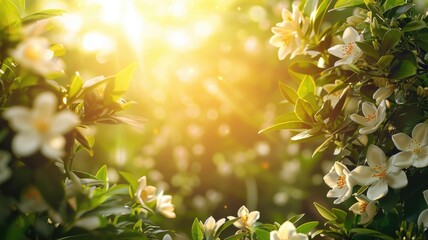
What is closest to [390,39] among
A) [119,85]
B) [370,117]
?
[370,117]

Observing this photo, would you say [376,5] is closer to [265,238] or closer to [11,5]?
[265,238]

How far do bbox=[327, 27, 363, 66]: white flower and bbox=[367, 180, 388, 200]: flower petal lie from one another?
34 centimetres

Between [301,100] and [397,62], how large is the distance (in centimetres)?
28

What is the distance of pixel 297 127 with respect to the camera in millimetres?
1867

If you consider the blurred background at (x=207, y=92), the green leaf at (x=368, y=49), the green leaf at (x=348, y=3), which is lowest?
the blurred background at (x=207, y=92)

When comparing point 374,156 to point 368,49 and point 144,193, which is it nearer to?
point 368,49

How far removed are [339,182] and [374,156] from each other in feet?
0.46

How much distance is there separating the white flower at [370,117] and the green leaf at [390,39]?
15 cm

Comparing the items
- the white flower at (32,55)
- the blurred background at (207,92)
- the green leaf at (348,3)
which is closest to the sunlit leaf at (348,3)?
the green leaf at (348,3)

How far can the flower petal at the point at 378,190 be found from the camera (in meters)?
1.64

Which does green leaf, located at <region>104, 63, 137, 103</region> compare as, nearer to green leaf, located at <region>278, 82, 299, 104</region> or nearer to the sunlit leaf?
green leaf, located at <region>278, 82, 299, 104</region>

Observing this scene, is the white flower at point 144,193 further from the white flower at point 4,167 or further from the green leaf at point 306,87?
the white flower at point 4,167

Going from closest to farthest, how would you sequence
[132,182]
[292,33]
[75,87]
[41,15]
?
[75,87]
[41,15]
[132,182]
[292,33]

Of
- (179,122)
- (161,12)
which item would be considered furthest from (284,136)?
(161,12)
